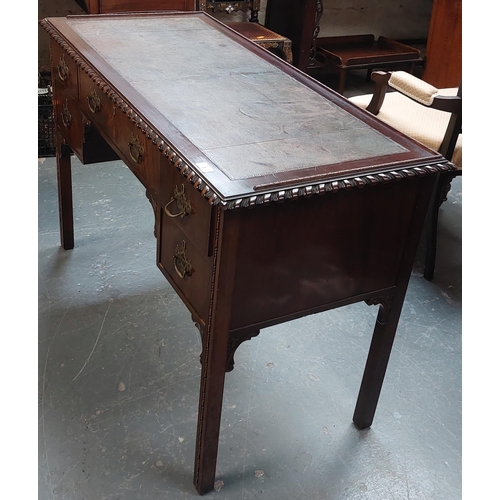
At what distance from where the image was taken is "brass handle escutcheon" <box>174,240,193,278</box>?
5.51 ft

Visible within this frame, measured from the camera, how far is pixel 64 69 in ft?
7.76

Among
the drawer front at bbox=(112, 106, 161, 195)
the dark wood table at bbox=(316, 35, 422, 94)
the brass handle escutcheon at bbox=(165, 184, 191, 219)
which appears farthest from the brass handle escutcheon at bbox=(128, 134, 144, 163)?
the dark wood table at bbox=(316, 35, 422, 94)

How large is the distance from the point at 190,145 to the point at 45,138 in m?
2.28

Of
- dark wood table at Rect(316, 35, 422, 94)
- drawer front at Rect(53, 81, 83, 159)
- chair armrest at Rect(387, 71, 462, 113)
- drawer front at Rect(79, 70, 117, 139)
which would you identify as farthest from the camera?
dark wood table at Rect(316, 35, 422, 94)

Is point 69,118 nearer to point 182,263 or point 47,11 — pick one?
point 182,263

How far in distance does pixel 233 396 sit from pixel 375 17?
13.3 ft

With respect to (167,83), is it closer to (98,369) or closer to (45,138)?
(98,369)

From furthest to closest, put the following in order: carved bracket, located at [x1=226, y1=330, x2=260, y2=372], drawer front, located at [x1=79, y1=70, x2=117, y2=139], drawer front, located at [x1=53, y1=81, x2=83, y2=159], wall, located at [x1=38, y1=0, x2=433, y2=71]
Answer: wall, located at [x1=38, y1=0, x2=433, y2=71] → drawer front, located at [x1=53, y1=81, x2=83, y2=159] → drawer front, located at [x1=79, y1=70, x2=117, y2=139] → carved bracket, located at [x1=226, y1=330, x2=260, y2=372]

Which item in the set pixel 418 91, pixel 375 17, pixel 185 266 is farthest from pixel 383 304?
pixel 375 17

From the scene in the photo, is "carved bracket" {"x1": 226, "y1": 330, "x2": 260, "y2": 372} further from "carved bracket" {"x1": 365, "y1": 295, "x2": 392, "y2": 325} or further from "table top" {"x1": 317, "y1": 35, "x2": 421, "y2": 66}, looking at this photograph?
"table top" {"x1": 317, "y1": 35, "x2": 421, "y2": 66}

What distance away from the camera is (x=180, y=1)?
142 inches

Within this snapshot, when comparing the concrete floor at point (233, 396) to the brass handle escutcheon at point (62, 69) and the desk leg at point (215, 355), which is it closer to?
the desk leg at point (215, 355)

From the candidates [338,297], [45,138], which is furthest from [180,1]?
[338,297]

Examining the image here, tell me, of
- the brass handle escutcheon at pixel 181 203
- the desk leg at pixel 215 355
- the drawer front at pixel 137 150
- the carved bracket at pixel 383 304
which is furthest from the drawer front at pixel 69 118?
the carved bracket at pixel 383 304
